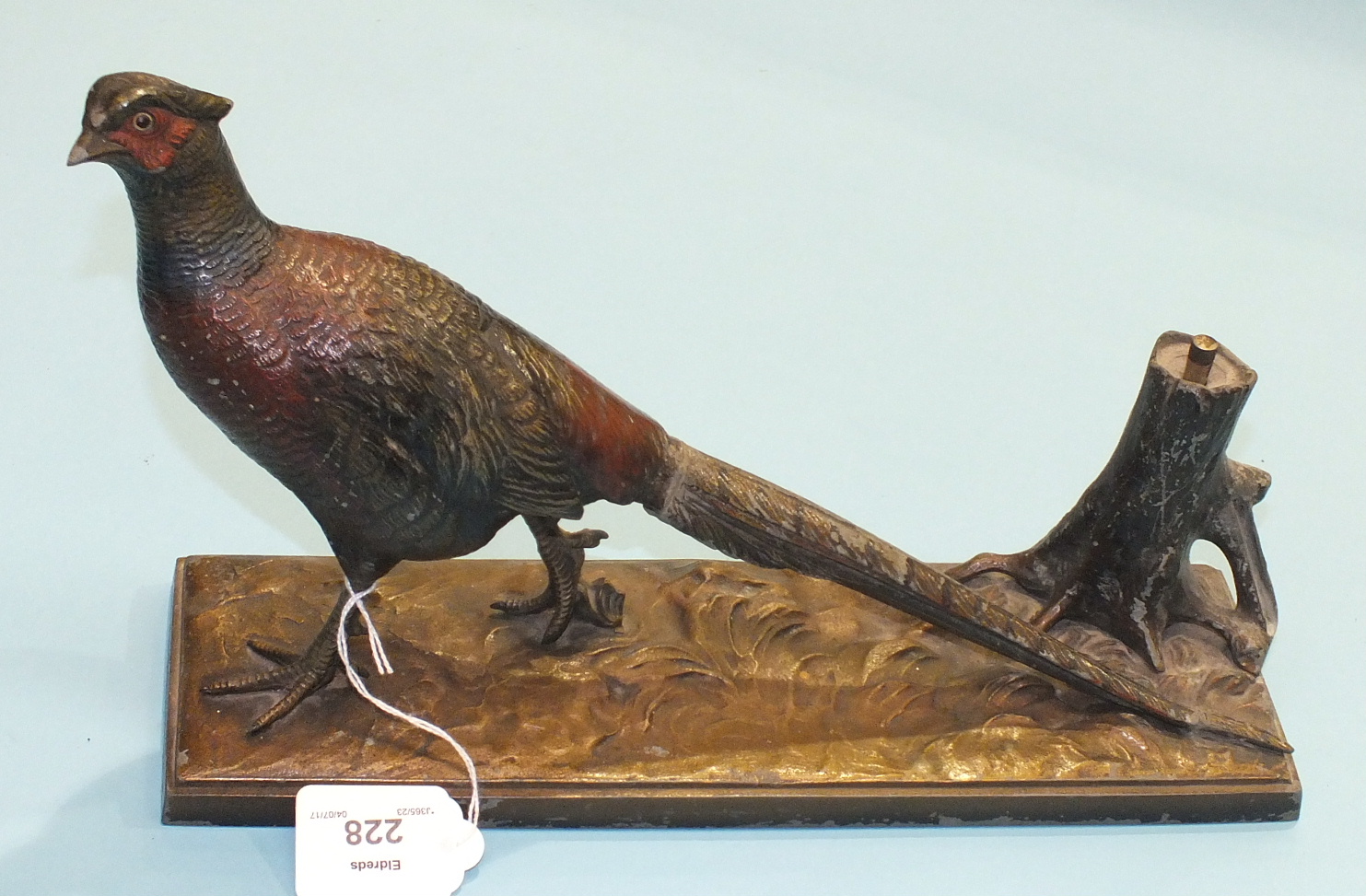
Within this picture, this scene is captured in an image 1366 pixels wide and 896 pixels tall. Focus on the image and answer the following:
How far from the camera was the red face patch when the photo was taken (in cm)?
234

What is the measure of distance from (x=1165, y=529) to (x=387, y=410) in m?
1.25

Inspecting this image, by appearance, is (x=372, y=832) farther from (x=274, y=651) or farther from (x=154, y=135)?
(x=154, y=135)

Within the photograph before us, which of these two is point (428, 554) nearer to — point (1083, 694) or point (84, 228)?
point (1083, 694)

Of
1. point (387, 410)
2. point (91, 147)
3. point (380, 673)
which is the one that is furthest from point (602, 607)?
point (91, 147)

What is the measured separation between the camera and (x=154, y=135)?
2.35 meters

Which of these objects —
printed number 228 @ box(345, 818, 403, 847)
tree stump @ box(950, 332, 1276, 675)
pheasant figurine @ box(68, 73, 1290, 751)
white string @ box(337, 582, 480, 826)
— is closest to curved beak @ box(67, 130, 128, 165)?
pheasant figurine @ box(68, 73, 1290, 751)

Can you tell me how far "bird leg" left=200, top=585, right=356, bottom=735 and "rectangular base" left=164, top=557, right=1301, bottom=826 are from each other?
22 mm

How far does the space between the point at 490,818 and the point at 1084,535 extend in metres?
1.06

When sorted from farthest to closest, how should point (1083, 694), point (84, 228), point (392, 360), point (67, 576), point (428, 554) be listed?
point (84, 228) < point (67, 576) < point (1083, 694) < point (428, 554) < point (392, 360)

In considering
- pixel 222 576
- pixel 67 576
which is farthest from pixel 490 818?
pixel 67 576

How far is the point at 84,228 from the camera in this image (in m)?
3.89

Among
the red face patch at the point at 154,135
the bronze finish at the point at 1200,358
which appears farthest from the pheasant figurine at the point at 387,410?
the bronze finish at the point at 1200,358

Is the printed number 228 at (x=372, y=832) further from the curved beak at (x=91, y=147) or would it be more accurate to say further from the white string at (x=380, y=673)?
the curved beak at (x=91, y=147)

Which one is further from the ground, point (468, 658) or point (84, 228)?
point (84, 228)
